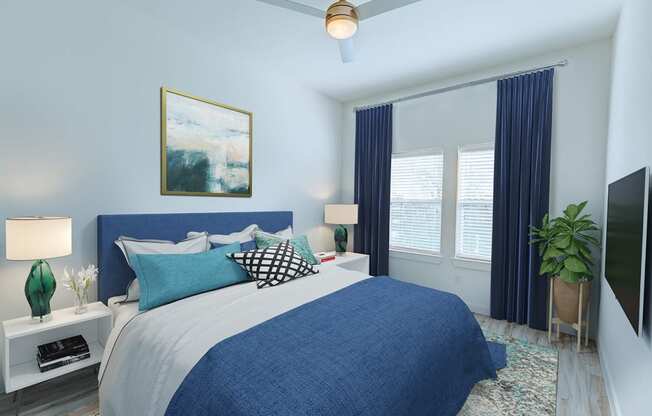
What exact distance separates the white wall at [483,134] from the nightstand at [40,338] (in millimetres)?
3308

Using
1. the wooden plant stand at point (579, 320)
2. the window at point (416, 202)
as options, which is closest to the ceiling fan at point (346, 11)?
the window at point (416, 202)

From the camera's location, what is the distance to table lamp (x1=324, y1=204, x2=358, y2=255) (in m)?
4.11

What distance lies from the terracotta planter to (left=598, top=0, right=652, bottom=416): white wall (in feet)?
0.78

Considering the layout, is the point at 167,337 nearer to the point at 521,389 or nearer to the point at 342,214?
the point at 521,389

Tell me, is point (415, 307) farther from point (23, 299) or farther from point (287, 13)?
point (23, 299)

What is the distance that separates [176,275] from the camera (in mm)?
2162

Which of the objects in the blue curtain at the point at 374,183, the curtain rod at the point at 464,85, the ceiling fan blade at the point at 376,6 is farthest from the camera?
the blue curtain at the point at 374,183

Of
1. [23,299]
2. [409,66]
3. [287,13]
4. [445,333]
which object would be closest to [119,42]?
[287,13]

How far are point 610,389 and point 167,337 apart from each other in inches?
110

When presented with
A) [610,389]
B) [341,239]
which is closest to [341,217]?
[341,239]

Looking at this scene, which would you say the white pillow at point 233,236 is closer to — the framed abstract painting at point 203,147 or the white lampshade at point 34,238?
the framed abstract painting at point 203,147

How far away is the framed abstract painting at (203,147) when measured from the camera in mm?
2795

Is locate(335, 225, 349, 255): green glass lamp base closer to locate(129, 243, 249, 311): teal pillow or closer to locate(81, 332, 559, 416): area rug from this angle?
locate(129, 243, 249, 311): teal pillow

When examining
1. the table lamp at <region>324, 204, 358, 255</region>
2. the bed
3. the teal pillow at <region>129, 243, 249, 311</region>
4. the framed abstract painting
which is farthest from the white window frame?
Result: the teal pillow at <region>129, 243, 249, 311</region>
